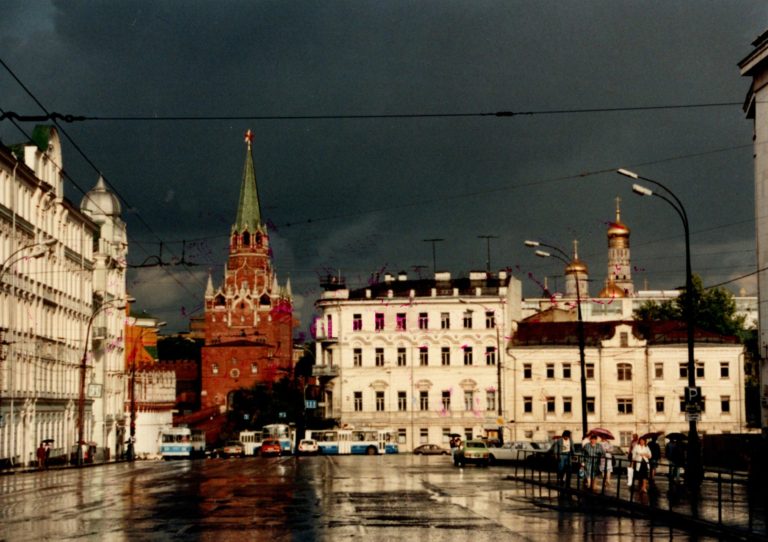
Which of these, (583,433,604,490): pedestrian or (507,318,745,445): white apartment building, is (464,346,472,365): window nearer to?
(507,318,745,445): white apartment building

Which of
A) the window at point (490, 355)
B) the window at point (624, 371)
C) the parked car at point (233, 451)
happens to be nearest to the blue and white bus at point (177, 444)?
the parked car at point (233, 451)

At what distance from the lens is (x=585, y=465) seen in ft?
121

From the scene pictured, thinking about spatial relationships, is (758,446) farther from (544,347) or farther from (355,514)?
(544,347)

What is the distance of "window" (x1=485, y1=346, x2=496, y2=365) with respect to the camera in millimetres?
110125

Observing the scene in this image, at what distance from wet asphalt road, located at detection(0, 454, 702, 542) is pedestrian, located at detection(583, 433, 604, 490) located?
1184 mm

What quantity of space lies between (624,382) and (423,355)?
55.3 ft

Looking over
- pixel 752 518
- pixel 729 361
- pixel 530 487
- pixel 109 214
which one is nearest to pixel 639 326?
pixel 729 361

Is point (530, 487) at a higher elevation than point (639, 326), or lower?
lower

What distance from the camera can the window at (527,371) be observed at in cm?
10762

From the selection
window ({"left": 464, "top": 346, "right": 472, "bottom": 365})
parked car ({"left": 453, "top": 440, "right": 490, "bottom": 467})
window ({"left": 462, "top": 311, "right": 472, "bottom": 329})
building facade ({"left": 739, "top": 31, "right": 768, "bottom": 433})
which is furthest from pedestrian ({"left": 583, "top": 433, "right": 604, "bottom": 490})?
window ({"left": 462, "top": 311, "right": 472, "bottom": 329})

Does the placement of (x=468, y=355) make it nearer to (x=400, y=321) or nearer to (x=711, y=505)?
(x=400, y=321)

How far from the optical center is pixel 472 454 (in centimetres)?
6681

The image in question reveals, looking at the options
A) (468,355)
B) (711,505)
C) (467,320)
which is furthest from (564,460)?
(467,320)

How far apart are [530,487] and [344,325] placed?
7190 cm
